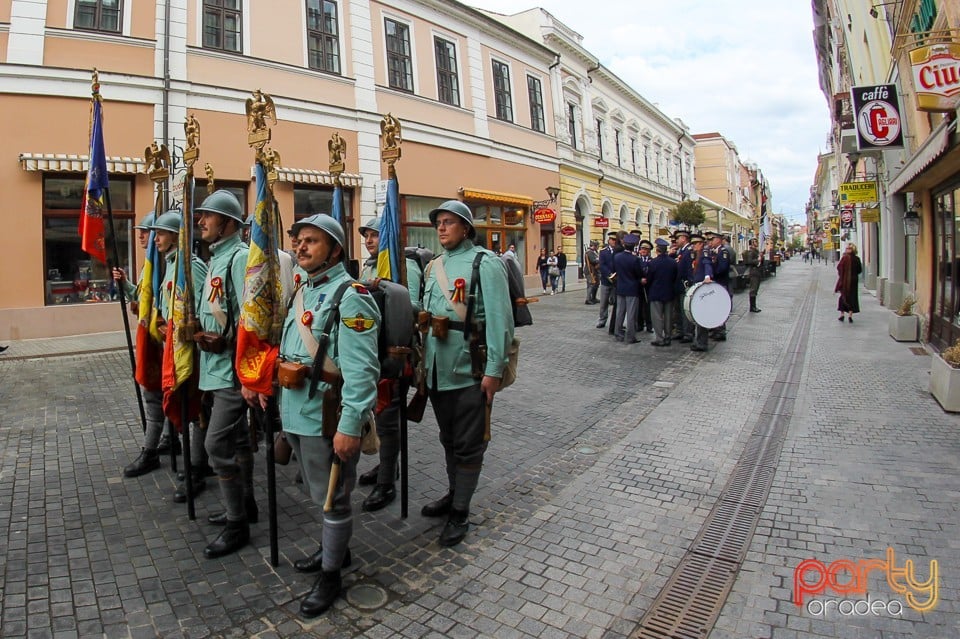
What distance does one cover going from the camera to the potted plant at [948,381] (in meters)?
6.00

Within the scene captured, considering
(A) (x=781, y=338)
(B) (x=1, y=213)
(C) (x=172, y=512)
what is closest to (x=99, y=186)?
(C) (x=172, y=512)

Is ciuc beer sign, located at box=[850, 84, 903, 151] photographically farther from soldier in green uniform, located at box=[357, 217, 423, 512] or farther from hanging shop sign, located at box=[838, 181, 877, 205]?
soldier in green uniform, located at box=[357, 217, 423, 512]

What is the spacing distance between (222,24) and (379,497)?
561 inches

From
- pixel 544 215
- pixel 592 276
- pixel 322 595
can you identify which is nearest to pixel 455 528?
pixel 322 595

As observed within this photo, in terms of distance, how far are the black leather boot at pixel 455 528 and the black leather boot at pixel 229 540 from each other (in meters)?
1.25

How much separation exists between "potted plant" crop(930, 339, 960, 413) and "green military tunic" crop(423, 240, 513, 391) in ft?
17.6

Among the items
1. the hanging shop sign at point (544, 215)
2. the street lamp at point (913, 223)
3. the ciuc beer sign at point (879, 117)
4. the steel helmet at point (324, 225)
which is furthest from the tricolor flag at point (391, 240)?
the hanging shop sign at point (544, 215)

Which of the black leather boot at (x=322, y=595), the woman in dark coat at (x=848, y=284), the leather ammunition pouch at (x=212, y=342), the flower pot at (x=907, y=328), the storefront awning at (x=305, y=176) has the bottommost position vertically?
the black leather boot at (x=322, y=595)

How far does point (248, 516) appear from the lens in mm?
3867

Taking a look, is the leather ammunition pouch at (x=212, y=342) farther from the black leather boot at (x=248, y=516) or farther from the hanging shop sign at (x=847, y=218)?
the hanging shop sign at (x=847, y=218)

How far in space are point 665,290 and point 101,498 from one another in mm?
8933

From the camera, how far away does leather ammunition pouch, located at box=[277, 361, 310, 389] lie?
9.46 feet

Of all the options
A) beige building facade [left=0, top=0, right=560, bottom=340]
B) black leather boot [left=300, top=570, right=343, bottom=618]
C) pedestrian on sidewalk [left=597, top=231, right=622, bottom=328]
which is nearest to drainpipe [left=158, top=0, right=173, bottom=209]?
beige building facade [left=0, top=0, right=560, bottom=340]

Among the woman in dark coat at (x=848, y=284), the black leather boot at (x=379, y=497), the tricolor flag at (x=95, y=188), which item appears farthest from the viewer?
the woman in dark coat at (x=848, y=284)
